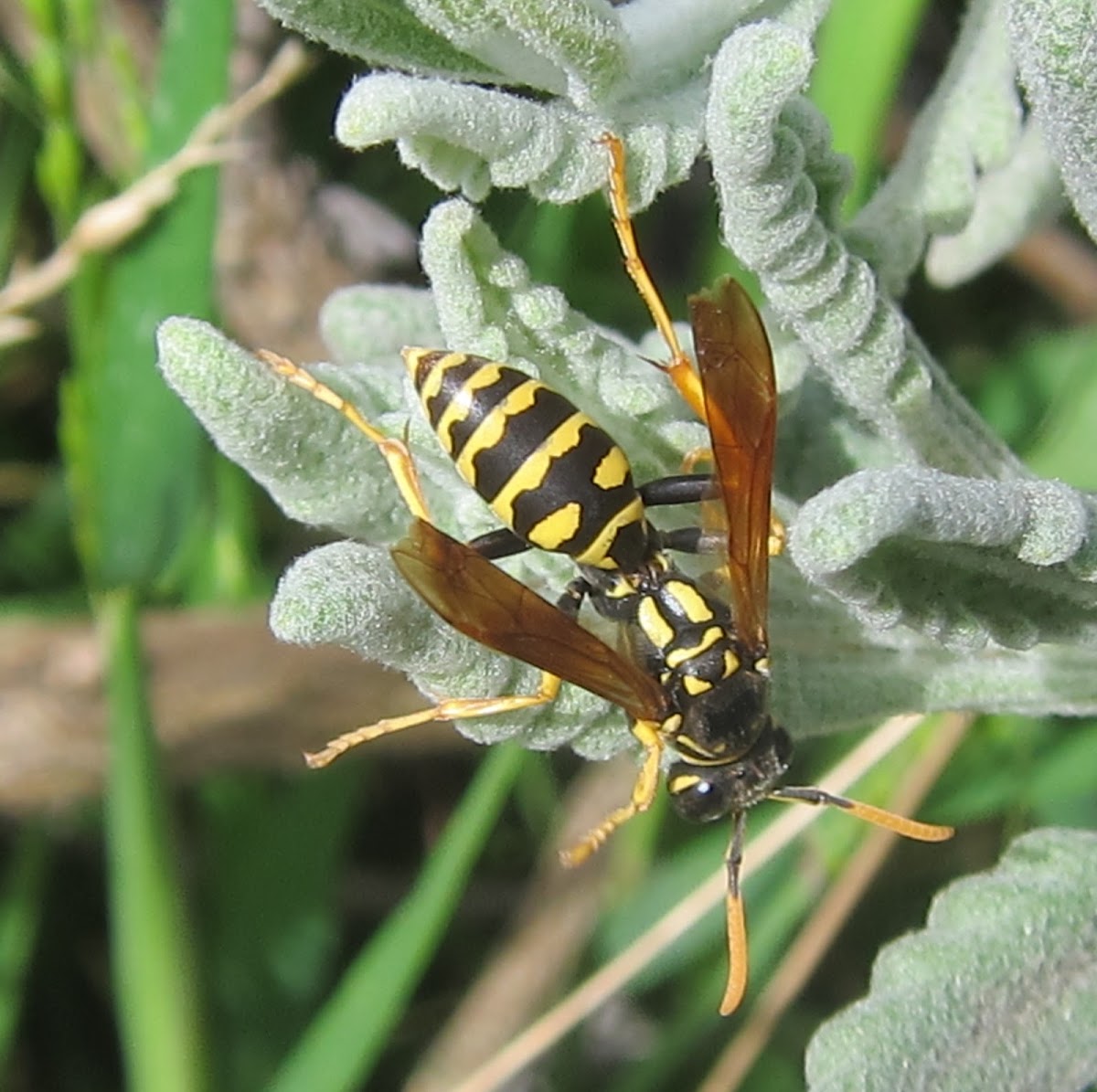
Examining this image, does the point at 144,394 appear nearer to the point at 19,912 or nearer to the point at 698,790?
the point at 19,912

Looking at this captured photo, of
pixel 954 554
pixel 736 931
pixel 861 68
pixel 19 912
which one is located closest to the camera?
pixel 954 554

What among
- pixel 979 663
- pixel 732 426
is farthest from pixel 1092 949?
pixel 732 426

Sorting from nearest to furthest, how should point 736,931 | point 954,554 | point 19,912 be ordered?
point 954,554, point 736,931, point 19,912

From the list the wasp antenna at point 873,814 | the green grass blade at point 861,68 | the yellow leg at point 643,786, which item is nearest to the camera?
the yellow leg at point 643,786

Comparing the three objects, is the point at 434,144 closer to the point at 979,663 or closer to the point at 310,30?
the point at 310,30

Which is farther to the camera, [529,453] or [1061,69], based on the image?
[529,453]

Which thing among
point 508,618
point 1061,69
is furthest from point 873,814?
point 1061,69

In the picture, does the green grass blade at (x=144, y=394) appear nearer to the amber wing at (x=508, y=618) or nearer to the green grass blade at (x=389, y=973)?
the green grass blade at (x=389, y=973)

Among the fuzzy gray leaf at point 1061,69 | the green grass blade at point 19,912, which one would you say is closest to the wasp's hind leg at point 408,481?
the fuzzy gray leaf at point 1061,69
